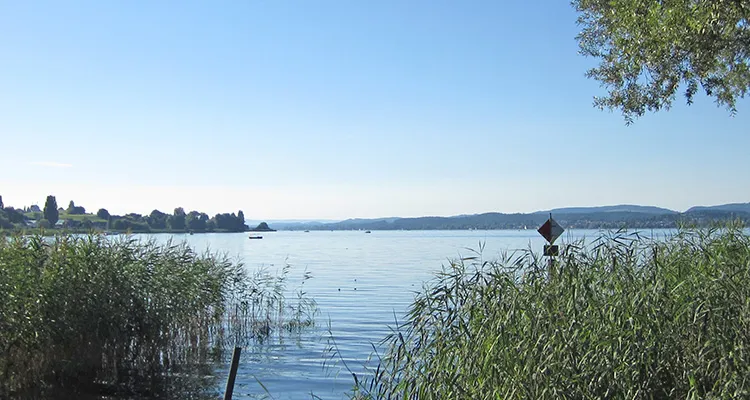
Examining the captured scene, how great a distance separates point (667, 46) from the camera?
39.5ft

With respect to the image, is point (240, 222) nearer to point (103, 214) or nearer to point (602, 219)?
point (103, 214)

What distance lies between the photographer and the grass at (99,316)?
44.9 feet

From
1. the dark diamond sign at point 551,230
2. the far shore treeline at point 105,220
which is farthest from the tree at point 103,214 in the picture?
the dark diamond sign at point 551,230

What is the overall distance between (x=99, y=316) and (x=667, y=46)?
41.4 ft

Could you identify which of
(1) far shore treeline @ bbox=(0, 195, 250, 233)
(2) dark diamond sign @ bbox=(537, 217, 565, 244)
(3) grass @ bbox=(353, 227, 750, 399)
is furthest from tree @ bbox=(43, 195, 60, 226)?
(3) grass @ bbox=(353, 227, 750, 399)

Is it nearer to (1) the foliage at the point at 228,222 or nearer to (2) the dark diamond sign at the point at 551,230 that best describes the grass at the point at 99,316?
(2) the dark diamond sign at the point at 551,230

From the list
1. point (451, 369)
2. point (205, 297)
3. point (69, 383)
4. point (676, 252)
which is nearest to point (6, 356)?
point (69, 383)

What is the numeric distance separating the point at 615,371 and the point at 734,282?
8.83 feet

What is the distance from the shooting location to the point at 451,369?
926cm

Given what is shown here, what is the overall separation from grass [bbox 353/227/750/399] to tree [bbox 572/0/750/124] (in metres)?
3.73

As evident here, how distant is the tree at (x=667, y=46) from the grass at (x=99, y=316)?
11.6 metres

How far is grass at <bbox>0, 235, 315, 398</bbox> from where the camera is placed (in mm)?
13680

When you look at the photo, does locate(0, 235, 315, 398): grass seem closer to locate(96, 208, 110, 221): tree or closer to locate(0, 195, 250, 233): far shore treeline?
locate(0, 195, 250, 233): far shore treeline

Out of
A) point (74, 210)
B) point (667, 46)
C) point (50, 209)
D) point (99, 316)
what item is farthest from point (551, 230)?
point (74, 210)
